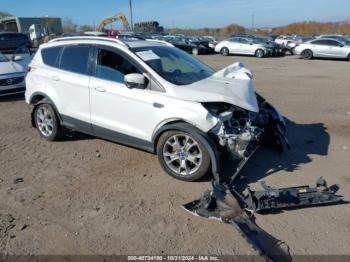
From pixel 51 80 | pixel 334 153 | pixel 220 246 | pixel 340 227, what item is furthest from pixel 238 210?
pixel 51 80

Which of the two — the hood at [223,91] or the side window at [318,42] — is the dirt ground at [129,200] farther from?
the side window at [318,42]

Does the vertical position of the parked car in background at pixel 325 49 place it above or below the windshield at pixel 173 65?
below

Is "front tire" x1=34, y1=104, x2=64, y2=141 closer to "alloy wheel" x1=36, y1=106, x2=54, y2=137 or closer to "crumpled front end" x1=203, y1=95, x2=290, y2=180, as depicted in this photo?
"alloy wheel" x1=36, y1=106, x2=54, y2=137

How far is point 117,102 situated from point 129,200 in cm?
151

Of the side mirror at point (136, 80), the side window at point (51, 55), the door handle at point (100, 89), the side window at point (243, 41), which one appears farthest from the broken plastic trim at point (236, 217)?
the side window at point (243, 41)

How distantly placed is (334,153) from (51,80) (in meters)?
4.86

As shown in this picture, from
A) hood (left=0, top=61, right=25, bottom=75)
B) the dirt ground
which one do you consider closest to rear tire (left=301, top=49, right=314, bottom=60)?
the dirt ground

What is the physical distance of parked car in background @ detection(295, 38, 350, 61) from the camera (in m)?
22.0

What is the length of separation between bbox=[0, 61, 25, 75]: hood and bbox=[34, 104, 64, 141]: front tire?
4.00 m

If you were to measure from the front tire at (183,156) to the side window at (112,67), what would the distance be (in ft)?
3.54

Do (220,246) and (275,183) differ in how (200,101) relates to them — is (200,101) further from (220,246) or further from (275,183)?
(220,246)

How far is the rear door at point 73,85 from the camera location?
17.3 ft

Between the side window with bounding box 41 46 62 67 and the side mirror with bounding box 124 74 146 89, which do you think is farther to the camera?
the side window with bounding box 41 46 62 67

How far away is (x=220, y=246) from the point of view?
327 centimetres
